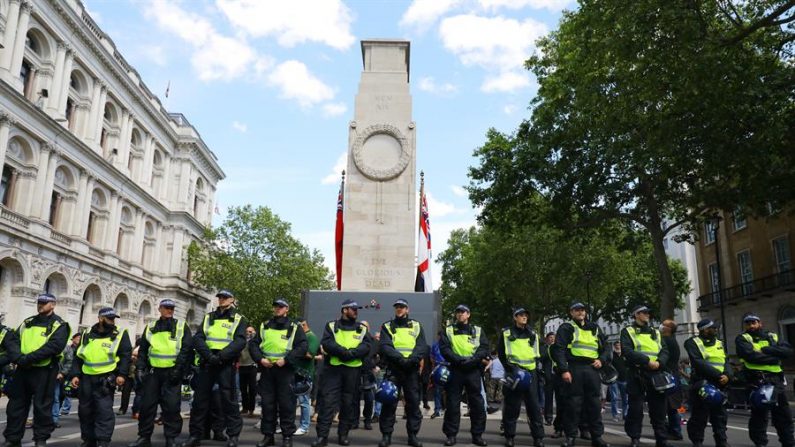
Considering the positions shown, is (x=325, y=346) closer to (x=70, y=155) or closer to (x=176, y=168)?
(x=70, y=155)

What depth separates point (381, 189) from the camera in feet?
53.2

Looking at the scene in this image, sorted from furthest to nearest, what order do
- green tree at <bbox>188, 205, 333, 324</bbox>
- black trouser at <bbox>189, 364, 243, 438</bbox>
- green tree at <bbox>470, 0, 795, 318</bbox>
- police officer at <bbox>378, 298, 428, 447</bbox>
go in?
green tree at <bbox>188, 205, 333, 324</bbox> → green tree at <bbox>470, 0, 795, 318</bbox> → police officer at <bbox>378, 298, 428, 447</bbox> → black trouser at <bbox>189, 364, 243, 438</bbox>

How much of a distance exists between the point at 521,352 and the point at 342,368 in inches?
101

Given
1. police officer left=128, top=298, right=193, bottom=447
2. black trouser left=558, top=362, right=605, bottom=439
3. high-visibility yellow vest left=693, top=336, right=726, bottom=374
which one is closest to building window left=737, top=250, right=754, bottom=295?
high-visibility yellow vest left=693, top=336, right=726, bottom=374

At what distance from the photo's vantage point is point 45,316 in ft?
26.0

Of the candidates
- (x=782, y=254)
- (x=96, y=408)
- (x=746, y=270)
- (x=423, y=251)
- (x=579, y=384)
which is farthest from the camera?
(x=746, y=270)

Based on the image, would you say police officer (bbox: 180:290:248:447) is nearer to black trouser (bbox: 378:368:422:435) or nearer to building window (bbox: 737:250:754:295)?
black trouser (bbox: 378:368:422:435)

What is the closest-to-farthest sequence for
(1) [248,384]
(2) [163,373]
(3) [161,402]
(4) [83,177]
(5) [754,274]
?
1. (3) [161,402]
2. (2) [163,373]
3. (1) [248,384]
4. (5) [754,274]
5. (4) [83,177]

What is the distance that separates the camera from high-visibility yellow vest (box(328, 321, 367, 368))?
26.9 ft

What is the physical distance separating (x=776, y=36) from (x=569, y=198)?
905 centimetres

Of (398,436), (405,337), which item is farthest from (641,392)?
(398,436)

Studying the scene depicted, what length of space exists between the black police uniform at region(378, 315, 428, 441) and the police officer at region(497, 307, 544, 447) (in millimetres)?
1199

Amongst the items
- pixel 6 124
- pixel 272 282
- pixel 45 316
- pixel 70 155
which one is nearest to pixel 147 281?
pixel 272 282

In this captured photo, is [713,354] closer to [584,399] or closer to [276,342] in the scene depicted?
[584,399]
